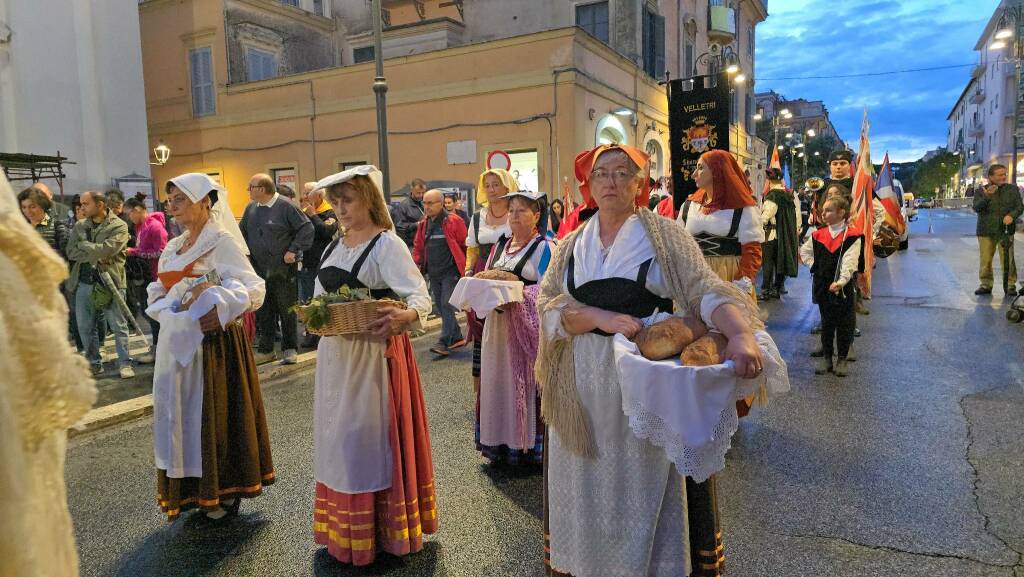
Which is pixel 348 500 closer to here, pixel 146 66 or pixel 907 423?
pixel 907 423

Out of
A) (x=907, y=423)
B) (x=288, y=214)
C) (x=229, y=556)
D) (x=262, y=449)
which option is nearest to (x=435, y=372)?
(x=288, y=214)

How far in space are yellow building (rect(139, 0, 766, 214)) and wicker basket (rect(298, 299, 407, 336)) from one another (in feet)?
46.0

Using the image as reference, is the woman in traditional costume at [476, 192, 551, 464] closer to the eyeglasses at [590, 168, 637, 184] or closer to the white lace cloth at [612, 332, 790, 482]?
the eyeglasses at [590, 168, 637, 184]

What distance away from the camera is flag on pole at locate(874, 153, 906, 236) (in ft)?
28.1

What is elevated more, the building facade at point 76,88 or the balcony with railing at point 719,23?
the balcony with railing at point 719,23

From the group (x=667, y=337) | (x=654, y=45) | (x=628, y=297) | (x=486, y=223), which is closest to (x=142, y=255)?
(x=486, y=223)

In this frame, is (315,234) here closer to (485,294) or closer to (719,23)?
(485,294)

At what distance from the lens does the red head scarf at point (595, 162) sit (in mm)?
2682

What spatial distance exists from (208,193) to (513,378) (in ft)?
7.39

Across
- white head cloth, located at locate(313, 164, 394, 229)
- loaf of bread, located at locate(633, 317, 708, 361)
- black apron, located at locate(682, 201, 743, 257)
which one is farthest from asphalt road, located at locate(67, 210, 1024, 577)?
white head cloth, located at locate(313, 164, 394, 229)

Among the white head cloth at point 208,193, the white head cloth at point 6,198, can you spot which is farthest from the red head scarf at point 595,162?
the white head cloth at point 208,193

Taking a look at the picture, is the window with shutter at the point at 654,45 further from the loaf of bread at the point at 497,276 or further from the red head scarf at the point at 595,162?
the red head scarf at the point at 595,162

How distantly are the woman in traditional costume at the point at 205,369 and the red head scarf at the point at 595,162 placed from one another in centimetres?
207

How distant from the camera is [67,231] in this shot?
789 centimetres
